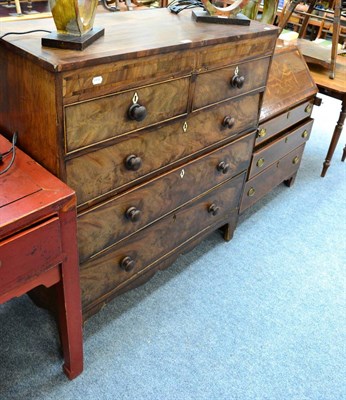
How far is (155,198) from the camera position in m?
1.40

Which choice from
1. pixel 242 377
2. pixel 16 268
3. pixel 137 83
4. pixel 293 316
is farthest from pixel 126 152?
pixel 293 316

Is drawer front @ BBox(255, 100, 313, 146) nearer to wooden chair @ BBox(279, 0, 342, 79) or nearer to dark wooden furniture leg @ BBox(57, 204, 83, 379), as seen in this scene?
wooden chair @ BBox(279, 0, 342, 79)

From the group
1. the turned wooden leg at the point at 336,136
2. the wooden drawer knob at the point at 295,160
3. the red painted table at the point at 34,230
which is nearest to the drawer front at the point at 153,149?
the red painted table at the point at 34,230

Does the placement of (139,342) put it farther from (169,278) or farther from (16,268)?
(16,268)

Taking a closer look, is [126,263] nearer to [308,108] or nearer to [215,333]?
[215,333]

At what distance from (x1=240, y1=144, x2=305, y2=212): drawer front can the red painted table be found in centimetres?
109

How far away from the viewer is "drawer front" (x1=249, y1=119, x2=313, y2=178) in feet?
6.21

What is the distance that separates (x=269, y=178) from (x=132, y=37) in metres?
1.21

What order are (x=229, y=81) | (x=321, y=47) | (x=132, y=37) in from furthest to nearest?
(x=321, y=47) < (x=229, y=81) < (x=132, y=37)

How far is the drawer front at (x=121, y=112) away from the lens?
100 cm

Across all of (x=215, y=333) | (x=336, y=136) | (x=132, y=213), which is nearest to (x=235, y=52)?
(x=132, y=213)

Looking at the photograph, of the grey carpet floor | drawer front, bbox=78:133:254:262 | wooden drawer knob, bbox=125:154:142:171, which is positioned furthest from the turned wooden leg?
wooden drawer knob, bbox=125:154:142:171

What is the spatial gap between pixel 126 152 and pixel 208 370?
0.82 metres

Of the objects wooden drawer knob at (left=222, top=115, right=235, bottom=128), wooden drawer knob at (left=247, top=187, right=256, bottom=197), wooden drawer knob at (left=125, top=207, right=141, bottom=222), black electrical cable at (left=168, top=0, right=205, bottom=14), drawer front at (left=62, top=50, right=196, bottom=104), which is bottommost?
wooden drawer knob at (left=247, top=187, right=256, bottom=197)
